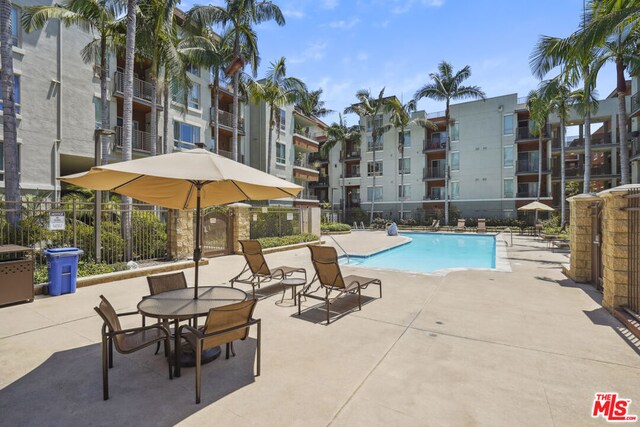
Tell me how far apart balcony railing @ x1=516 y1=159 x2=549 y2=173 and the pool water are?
18.9m

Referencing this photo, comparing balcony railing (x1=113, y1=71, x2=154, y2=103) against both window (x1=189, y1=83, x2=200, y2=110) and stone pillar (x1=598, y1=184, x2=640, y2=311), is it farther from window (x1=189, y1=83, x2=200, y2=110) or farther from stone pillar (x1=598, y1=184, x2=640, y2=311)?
stone pillar (x1=598, y1=184, x2=640, y2=311)

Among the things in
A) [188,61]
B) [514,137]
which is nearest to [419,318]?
[188,61]

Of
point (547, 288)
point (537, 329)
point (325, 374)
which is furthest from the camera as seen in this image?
point (547, 288)

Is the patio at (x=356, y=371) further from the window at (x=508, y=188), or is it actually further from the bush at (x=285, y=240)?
the window at (x=508, y=188)

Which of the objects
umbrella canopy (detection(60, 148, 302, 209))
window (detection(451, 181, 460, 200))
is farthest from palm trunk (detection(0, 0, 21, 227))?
window (detection(451, 181, 460, 200))

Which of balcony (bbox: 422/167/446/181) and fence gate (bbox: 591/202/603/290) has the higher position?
balcony (bbox: 422/167/446/181)

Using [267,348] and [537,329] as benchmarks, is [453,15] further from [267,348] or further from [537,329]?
[267,348]

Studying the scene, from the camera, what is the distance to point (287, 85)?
82.0 ft

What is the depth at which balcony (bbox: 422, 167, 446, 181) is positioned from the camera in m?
39.6

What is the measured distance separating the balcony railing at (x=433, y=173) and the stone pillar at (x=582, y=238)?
105 ft

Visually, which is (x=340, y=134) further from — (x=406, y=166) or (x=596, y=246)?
(x=596, y=246)

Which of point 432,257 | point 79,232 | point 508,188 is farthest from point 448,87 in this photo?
point 79,232

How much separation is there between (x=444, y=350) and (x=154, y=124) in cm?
1755

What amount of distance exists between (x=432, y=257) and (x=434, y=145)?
89.3ft
